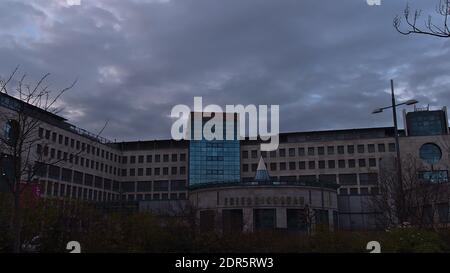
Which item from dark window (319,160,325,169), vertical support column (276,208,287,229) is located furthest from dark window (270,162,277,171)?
vertical support column (276,208,287,229)

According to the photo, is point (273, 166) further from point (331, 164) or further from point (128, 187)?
point (128, 187)

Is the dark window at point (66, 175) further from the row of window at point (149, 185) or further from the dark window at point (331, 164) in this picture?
the dark window at point (331, 164)

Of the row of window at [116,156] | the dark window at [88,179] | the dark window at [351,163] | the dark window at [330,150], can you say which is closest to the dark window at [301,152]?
the dark window at [330,150]

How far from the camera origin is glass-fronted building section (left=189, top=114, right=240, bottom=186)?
3406 inches

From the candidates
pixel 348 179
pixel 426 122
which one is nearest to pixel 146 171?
pixel 348 179

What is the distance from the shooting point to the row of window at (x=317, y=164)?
3514 inches

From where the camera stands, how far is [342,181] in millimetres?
90312

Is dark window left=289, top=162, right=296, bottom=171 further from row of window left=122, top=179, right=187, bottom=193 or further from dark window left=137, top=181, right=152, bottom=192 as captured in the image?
dark window left=137, top=181, right=152, bottom=192

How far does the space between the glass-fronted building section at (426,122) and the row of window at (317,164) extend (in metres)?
10.1

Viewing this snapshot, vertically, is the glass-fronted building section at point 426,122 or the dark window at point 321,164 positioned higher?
the glass-fronted building section at point 426,122

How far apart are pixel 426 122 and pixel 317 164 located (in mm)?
23547

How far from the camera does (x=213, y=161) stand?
88938mm
